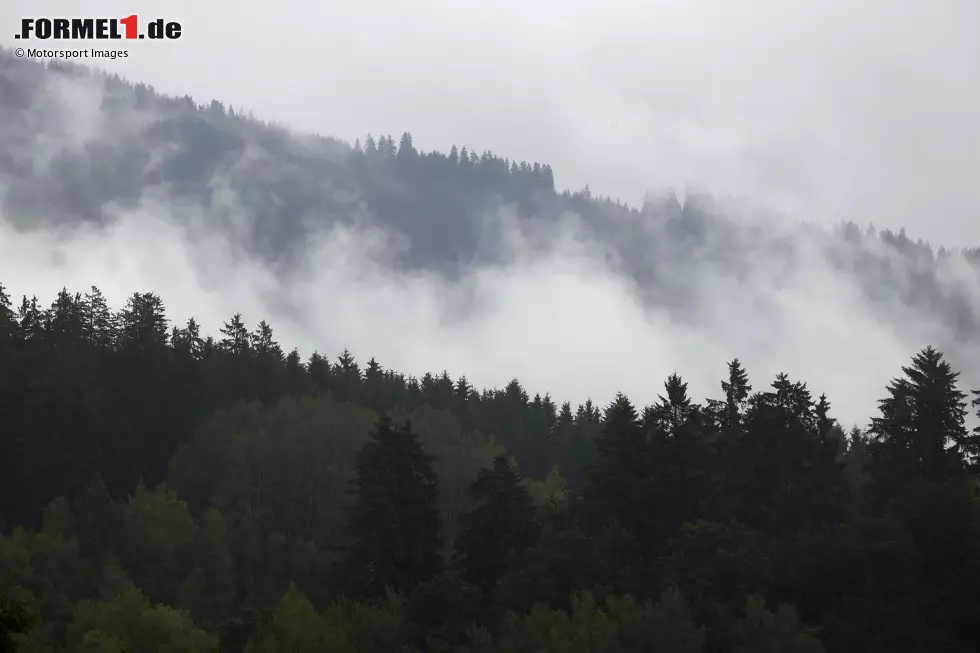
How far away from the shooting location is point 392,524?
57.5 metres

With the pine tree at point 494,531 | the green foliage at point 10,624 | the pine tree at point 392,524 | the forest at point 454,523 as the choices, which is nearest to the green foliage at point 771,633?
the forest at point 454,523

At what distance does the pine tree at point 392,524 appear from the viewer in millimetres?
56531

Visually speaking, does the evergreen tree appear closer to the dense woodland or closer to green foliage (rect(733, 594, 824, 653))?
the dense woodland

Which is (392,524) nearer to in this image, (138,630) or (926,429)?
(138,630)

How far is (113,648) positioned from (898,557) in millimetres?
36506

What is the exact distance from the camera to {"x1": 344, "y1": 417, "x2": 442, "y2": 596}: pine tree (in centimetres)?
5653

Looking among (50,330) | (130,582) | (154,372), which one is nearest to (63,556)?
(130,582)

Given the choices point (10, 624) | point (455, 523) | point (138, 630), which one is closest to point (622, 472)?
point (455, 523)

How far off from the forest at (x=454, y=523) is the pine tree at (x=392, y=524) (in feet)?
0.45

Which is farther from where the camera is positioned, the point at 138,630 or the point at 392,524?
the point at 392,524

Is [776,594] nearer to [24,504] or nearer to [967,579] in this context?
[967,579]

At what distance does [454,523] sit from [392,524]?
12.4m

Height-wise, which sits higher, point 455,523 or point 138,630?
point 455,523

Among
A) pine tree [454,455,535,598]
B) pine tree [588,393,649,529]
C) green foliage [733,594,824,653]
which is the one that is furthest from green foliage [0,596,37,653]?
pine tree [588,393,649,529]
